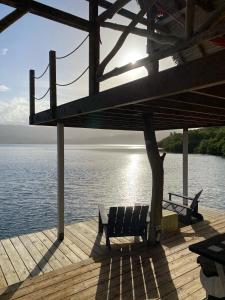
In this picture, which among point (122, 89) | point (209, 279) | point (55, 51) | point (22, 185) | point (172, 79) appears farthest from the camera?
point (22, 185)

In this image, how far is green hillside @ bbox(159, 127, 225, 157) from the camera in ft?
208

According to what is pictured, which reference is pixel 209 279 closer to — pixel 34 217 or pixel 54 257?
pixel 54 257

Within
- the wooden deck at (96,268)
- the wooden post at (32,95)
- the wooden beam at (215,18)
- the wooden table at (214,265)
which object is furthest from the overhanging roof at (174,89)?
the wooden deck at (96,268)

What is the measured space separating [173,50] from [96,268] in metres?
3.94

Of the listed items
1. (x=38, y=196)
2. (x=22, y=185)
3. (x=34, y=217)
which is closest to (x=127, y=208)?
(x=34, y=217)

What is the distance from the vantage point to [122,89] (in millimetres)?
3863

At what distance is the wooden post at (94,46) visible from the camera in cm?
446

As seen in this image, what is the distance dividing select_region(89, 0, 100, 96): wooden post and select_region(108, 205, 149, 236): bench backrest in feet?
9.98

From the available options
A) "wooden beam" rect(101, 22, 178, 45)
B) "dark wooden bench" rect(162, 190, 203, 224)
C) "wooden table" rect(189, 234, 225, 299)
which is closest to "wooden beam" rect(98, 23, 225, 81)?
"wooden beam" rect(101, 22, 178, 45)

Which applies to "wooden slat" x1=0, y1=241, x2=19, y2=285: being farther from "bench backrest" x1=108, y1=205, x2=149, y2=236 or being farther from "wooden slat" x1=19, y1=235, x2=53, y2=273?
"bench backrest" x1=108, y1=205, x2=149, y2=236

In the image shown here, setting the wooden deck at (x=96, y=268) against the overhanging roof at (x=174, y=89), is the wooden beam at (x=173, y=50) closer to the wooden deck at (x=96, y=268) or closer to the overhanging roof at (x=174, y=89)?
the overhanging roof at (x=174, y=89)

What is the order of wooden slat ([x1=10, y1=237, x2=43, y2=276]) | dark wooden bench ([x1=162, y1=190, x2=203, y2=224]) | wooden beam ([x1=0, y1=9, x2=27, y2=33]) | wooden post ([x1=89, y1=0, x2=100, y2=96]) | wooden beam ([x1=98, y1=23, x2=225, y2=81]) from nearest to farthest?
wooden beam ([x1=98, y1=23, x2=225, y2=81]) → wooden beam ([x1=0, y1=9, x2=27, y2=33]) → wooden post ([x1=89, y1=0, x2=100, y2=96]) → wooden slat ([x1=10, y1=237, x2=43, y2=276]) → dark wooden bench ([x1=162, y1=190, x2=203, y2=224])

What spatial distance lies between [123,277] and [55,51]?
4933 mm

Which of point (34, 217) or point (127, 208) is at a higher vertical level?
point (127, 208)
